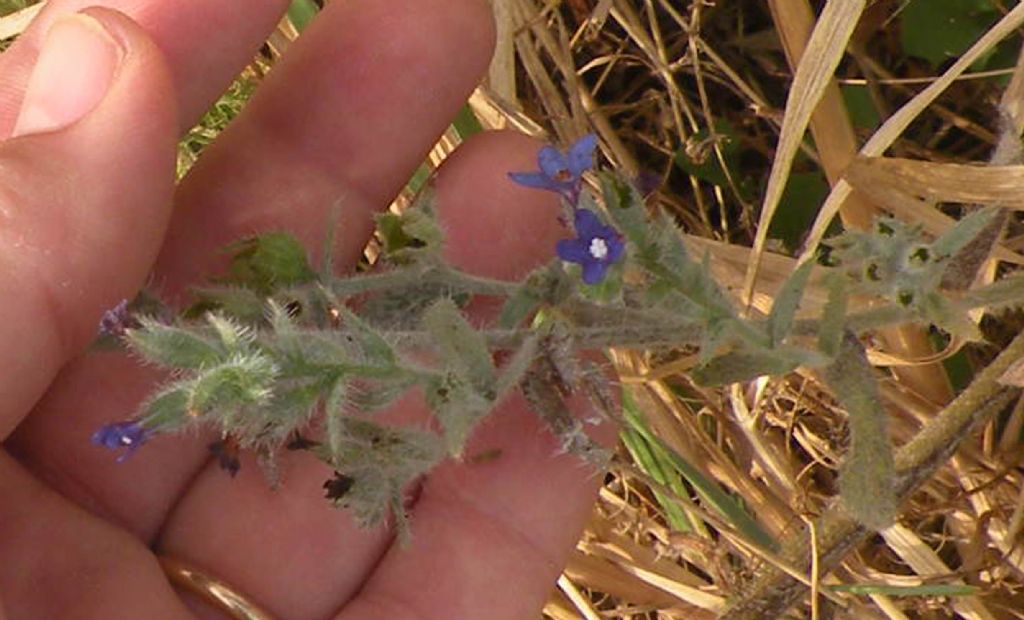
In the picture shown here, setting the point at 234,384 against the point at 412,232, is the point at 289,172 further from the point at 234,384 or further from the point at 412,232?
the point at 234,384

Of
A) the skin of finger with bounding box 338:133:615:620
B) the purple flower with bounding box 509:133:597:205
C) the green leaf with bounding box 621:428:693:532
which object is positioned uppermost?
the purple flower with bounding box 509:133:597:205

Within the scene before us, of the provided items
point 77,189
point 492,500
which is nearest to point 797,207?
point 492,500

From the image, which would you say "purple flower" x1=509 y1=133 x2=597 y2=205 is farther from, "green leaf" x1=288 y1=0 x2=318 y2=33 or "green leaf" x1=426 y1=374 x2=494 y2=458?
"green leaf" x1=288 y1=0 x2=318 y2=33

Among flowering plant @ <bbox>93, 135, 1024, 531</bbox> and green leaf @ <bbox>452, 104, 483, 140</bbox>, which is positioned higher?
flowering plant @ <bbox>93, 135, 1024, 531</bbox>

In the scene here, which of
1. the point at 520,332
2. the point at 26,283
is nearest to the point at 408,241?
the point at 520,332

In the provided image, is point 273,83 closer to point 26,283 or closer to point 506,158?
point 506,158

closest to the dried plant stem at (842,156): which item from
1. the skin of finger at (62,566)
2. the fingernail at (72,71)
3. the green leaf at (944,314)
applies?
the green leaf at (944,314)

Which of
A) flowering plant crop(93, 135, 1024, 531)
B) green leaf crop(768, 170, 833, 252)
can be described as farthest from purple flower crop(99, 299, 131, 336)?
green leaf crop(768, 170, 833, 252)
